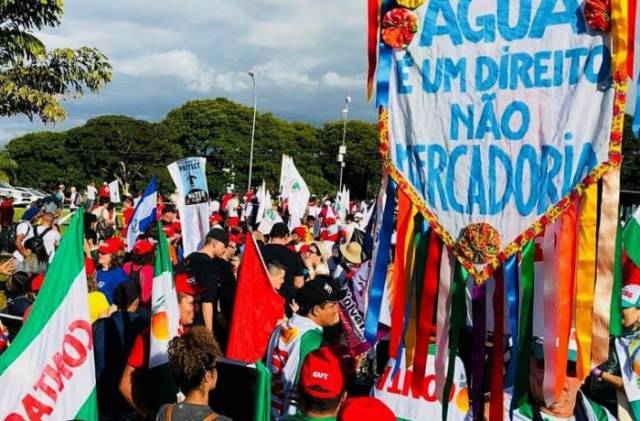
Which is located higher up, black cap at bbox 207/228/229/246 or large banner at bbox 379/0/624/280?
large banner at bbox 379/0/624/280

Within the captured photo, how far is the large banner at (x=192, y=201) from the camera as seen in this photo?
28.5 feet

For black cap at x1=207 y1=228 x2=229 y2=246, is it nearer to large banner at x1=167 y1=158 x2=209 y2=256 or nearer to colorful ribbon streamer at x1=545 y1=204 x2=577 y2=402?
large banner at x1=167 y1=158 x2=209 y2=256

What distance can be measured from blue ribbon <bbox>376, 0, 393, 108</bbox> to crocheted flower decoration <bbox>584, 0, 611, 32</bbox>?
83 cm

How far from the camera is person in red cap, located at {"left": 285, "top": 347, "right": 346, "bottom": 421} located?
10.3ft

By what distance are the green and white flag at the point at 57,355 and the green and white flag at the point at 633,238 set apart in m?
3.65

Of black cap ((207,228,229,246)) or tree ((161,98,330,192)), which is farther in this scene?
tree ((161,98,330,192))

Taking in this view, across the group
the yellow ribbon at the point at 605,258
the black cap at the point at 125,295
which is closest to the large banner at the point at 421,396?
the yellow ribbon at the point at 605,258

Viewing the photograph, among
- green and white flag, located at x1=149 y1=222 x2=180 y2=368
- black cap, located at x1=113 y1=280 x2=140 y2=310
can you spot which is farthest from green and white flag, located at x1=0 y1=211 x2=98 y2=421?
black cap, located at x1=113 y1=280 x2=140 y2=310

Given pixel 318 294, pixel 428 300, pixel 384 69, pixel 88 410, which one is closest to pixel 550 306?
pixel 428 300

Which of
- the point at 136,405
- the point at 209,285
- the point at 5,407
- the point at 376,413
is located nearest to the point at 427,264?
the point at 376,413

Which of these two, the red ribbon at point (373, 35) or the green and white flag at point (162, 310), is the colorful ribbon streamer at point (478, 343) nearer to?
the red ribbon at point (373, 35)

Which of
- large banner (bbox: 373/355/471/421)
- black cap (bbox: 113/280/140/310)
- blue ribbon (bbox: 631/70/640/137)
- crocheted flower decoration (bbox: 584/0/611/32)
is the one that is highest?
crocheted flower decoration (bbox: 584/0/611/32)

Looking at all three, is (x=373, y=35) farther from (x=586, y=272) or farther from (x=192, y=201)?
(x=192, y=201)

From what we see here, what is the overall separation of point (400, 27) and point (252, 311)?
8.50 feet
